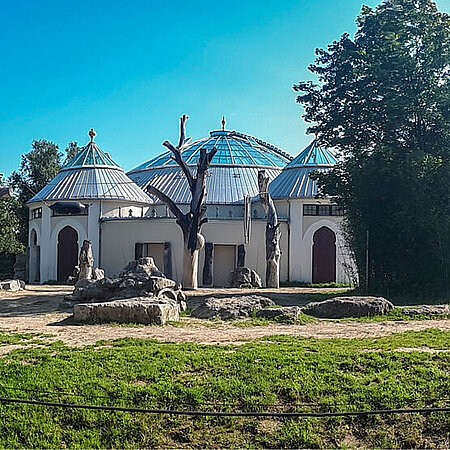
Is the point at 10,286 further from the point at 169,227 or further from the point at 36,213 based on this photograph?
the point at 36,213

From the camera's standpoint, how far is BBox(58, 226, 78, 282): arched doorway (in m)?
32.3

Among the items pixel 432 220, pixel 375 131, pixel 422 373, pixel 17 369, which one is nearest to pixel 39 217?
pixel 375 131

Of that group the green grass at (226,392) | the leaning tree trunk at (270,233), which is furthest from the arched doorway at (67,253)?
the green grass at (226,392)

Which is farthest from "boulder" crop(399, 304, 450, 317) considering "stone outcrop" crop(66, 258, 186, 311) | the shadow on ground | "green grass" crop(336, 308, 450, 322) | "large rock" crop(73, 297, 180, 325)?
the shadow on ground

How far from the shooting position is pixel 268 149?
4425 centimetres

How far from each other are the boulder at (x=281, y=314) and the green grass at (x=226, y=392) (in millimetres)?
3810

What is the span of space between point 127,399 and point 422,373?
3.78m

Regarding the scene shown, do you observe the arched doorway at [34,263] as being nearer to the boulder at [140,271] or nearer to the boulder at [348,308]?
the boulder at [140,271]

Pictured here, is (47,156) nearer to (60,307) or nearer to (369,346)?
(60,307)

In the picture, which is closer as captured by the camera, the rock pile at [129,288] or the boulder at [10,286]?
the rock pile at [129,288]

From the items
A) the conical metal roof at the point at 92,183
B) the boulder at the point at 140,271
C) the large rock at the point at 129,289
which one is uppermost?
the conical metal roof at the point at 92,183

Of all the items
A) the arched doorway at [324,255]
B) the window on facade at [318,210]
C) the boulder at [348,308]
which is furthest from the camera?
the window on facade at [318,210]

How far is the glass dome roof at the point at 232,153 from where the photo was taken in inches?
1583

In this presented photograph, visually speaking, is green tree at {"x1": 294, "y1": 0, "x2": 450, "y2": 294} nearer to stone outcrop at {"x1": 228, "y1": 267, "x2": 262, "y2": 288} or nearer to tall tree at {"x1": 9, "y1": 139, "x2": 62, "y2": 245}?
stone outcrop at {"x1": 228, "y1": 267, "x2": 262, "y2": 288}
